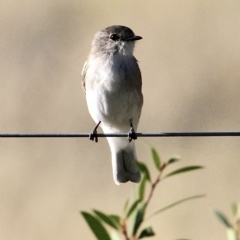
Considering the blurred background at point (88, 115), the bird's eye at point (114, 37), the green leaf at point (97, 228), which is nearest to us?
the green leaf at point (97, 228)

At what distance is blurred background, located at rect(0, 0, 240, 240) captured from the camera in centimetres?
997

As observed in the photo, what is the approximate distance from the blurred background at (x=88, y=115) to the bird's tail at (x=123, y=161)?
10.8 ft

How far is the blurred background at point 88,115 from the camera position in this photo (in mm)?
9969

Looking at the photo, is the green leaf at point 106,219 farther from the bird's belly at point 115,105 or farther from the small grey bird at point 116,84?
the bird's belly at point 115,105

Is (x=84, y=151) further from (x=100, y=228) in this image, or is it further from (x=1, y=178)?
(x=100, y=228)

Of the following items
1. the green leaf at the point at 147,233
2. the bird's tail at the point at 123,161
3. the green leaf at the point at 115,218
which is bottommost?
the bird's tail at the point at 123,161

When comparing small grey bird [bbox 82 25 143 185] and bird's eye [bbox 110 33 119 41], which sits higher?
bird's eye [bbox 110 33 119 41]

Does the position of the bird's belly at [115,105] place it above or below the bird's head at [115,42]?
below

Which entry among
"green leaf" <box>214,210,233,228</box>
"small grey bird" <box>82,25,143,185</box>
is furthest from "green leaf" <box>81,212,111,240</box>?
"small grey bird" <box>82,25,143,185</box>

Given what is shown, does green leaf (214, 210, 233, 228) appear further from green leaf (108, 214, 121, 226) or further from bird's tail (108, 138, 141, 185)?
bird's tail (108, 138, 141, 185)

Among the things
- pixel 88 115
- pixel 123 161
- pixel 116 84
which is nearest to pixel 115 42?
pixel 116 84

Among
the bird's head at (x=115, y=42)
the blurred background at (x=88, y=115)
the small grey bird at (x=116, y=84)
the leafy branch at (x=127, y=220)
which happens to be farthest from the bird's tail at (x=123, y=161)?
the leafy branch at (x=127, y=220)

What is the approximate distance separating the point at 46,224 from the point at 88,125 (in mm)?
1532

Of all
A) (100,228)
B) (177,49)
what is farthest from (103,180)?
(100,228)
